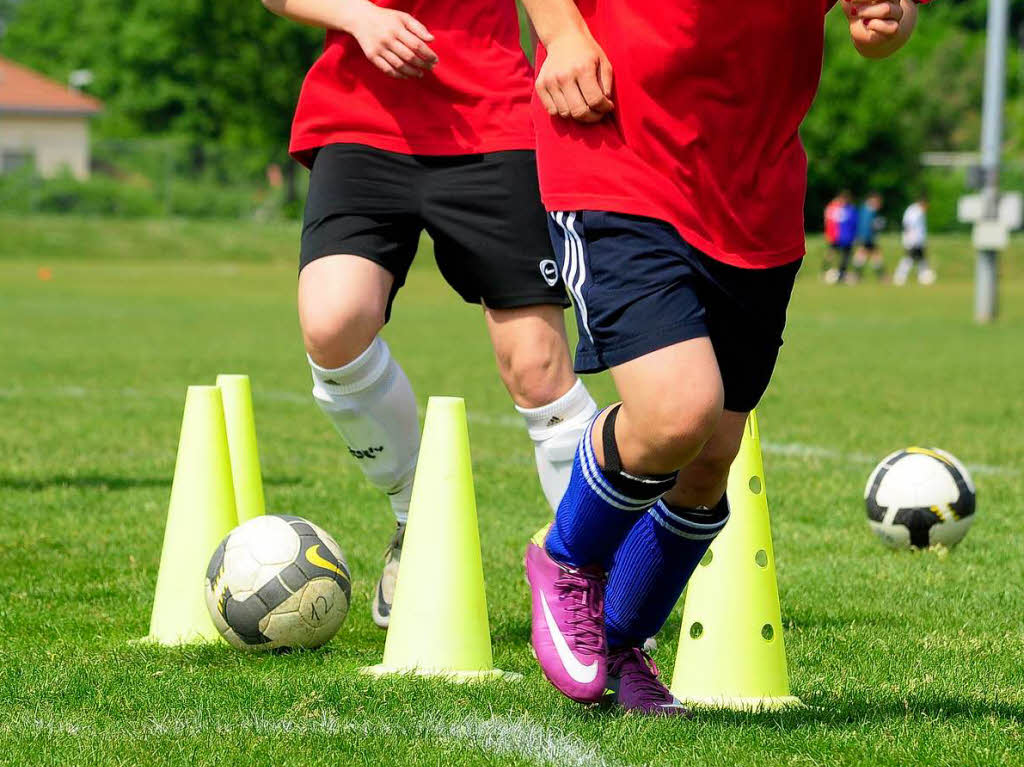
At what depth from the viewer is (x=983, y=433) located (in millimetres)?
9539

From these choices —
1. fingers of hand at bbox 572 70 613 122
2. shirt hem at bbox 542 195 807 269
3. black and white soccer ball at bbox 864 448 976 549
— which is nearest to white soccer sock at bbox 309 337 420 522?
shirt hem at bbox 542 195 807 269

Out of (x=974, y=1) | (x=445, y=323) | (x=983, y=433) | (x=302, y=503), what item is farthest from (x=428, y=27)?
(x=974, y=1)

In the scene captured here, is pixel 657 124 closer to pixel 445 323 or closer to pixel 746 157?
pixel 746 157

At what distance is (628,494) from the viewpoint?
3309 millimetres

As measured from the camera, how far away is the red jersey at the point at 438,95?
4.41 meters

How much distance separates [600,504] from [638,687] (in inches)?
19.0

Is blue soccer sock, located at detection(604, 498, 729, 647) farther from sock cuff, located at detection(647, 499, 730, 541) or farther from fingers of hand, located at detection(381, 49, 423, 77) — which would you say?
fingers of hand, located at detection(381, 49, 423, 77)

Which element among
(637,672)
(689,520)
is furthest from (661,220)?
(637,672)

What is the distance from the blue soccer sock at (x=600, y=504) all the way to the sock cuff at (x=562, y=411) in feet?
2.75

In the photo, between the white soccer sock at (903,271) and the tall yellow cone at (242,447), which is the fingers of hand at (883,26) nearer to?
the tall yellow cone at (242,447)

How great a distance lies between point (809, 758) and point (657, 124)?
1.28m

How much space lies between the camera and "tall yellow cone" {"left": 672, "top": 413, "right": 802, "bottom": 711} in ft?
12.5

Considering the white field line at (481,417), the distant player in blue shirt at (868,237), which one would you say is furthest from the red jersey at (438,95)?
the distant player in blue shirt at (868,237)

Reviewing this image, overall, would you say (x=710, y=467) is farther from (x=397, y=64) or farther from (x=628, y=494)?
(x=397, y=64)
